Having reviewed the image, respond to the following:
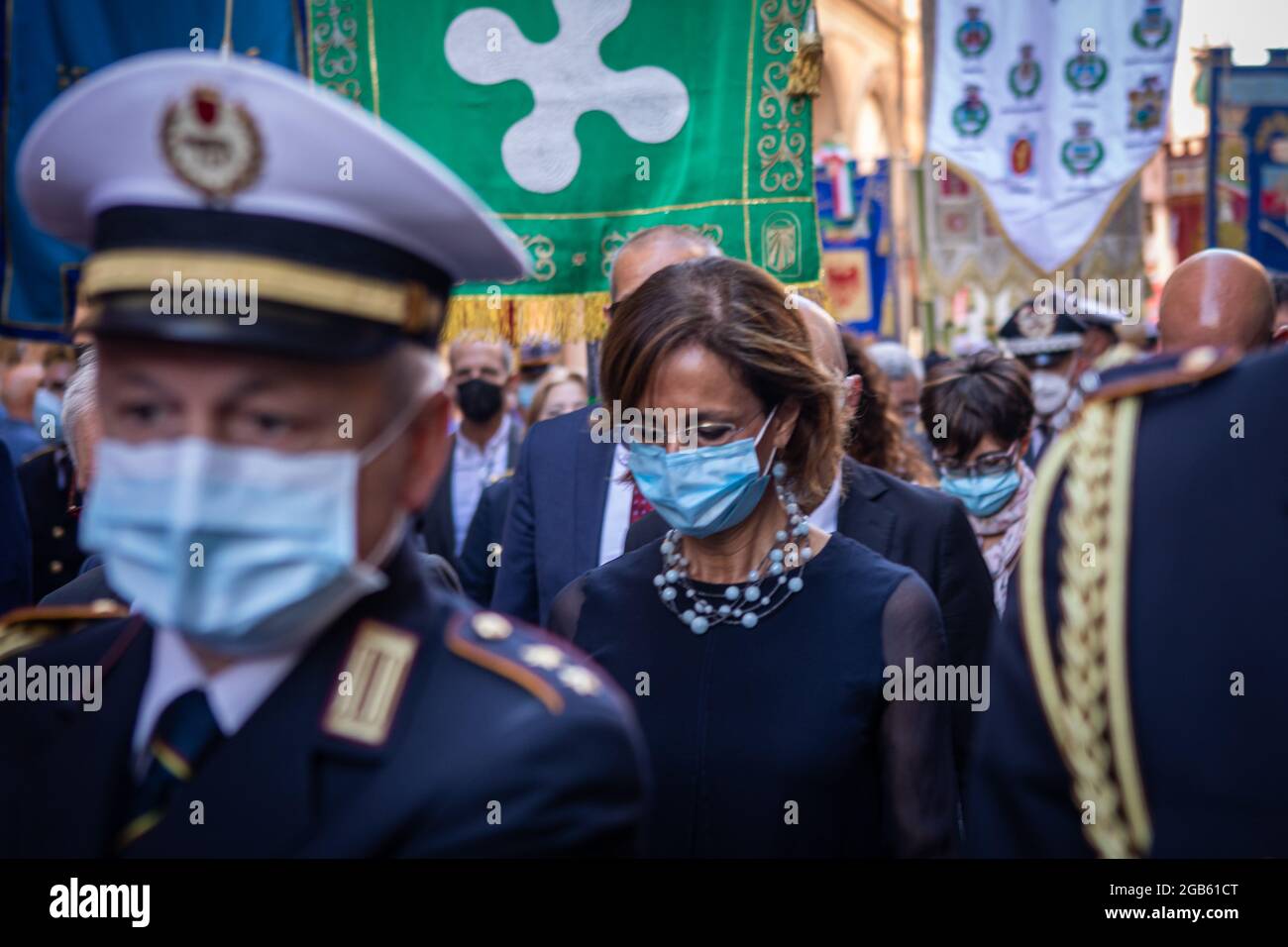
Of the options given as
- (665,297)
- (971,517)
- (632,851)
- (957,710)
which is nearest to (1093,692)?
(632,851)

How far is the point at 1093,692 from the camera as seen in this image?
1697 mm

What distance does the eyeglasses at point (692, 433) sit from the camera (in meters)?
3.10

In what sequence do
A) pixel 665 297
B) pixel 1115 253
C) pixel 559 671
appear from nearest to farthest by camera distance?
pixel 559 671, pixel 665 297, pixel 1115 253

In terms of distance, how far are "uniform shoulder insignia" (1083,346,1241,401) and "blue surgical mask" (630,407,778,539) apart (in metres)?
1.26

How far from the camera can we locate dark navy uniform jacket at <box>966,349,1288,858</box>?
64.7 inches

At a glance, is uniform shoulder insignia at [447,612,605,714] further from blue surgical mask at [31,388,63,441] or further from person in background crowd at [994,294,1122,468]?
blue surgical mask at [31,388,63,441]

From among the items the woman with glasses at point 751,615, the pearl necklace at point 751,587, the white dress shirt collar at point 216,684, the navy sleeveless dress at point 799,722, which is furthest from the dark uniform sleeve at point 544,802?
the pearl necklace at point 751,587

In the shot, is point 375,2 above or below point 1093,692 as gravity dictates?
above

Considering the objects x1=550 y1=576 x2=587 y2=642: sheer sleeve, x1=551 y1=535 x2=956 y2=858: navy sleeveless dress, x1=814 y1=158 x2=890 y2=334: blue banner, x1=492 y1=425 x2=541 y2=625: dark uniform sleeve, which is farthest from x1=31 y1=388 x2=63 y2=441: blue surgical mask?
x1=814 y1=158 x2=890 y2=334: blue banner

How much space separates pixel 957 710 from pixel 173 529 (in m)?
2.46

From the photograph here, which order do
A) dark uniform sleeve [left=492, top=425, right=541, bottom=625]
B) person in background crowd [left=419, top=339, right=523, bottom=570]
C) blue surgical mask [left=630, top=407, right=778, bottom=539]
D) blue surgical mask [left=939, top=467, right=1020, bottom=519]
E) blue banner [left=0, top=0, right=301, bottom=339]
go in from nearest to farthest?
blue surgical mask [left=630, top=407, right=778, bottom=539] < dark uniform sleeve [left=492, top=425, right=541, bottom=625] < blue banner [left=0, top=0, right=301, bottom=339] < blue surgical mask [left=939, top=467, right=1020, bottom=519] < person in background crowd [left=419, top=339, right=523, bottom=570]

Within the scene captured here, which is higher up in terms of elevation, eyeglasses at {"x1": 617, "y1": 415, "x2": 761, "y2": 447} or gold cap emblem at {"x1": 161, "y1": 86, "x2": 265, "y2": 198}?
gold cap emblem at {"x1": 161, "y1": 86, "x2": 265, "y2": 198}

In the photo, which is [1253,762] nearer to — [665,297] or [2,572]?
[665,297]

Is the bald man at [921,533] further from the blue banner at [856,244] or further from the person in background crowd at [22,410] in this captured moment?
the blue banner at [856,244]
